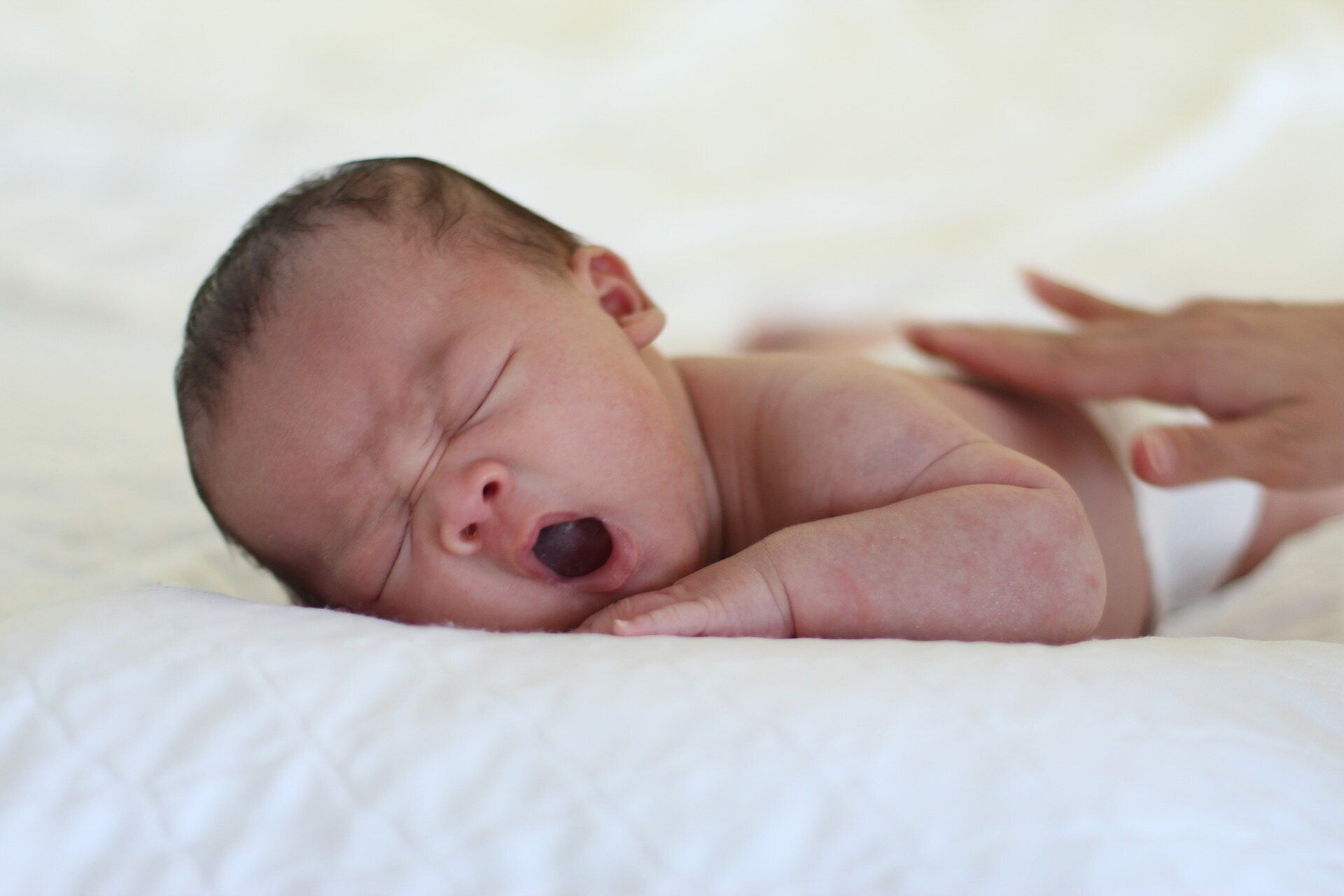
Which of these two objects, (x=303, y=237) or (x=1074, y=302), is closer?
(x=303, y=237)

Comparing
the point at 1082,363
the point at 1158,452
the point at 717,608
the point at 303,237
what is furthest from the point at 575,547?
the point at 1082,363

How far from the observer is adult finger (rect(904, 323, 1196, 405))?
1269 millimetres

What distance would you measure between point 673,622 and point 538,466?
7.3 inches

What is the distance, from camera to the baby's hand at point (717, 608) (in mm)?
747

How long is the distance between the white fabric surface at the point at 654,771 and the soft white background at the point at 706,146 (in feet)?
3.36

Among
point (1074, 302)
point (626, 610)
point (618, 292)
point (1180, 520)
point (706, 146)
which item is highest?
point (706, 146)

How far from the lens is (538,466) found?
2.79 ft

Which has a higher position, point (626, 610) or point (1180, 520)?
point (626, 610)

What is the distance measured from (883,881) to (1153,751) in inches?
6.7

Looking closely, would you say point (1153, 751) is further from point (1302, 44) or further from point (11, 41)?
point (1302, 44)

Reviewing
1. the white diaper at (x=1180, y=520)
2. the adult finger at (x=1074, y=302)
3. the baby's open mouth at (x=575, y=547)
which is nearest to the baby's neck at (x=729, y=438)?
the baby's open mouth at (x=575, y=547)

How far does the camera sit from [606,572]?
2.80 ft

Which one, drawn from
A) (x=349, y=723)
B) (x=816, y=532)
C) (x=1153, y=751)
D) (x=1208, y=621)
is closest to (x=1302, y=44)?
(x=1208, y=621)

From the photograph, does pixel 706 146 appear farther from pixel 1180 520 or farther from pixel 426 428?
pixel 426 428
